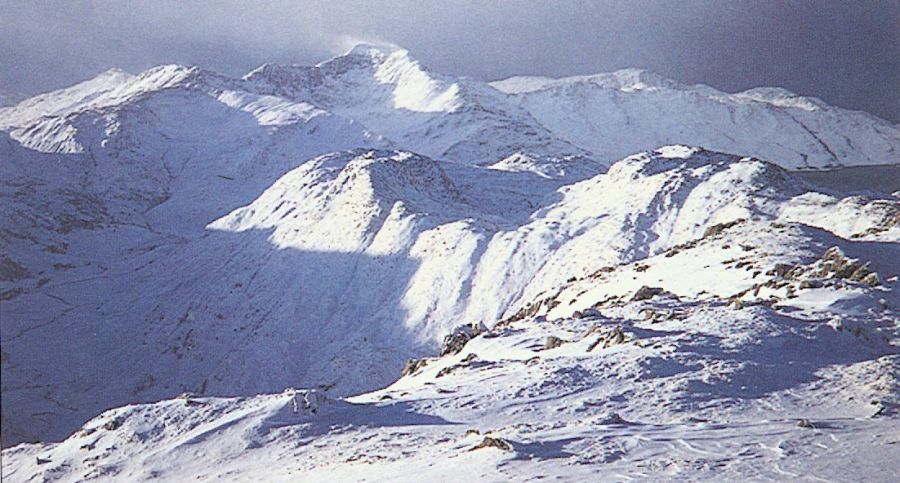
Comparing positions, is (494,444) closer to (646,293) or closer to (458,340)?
(458,340)

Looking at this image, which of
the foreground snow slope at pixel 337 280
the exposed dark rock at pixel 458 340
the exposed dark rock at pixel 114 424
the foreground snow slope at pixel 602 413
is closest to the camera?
the foreground snow slope at pixel 602 413

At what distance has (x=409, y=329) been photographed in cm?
5406

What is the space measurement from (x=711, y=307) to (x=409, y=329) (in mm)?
→ 35512

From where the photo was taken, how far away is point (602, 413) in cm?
1410

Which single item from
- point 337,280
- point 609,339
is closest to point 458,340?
point 609,339

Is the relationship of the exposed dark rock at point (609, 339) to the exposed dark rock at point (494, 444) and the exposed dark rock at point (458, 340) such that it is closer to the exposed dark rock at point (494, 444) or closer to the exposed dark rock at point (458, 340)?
the exposed dark rock at point (458, 340)

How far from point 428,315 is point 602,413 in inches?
1626

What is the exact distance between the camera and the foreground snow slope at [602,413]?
1038 cm

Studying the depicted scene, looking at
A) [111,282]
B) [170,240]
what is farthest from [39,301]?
[170,240]

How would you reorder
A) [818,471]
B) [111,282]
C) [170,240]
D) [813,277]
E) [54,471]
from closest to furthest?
[818,471] → [54,471] → [813,277] → [111,282] → [170,240]

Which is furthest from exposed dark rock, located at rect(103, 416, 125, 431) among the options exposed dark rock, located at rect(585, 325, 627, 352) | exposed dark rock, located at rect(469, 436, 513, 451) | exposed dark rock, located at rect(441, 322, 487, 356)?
exposed dark rock, located at rect(585, 325, 627, 352)

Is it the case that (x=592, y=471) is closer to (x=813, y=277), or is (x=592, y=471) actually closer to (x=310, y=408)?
(x=310, y=408)

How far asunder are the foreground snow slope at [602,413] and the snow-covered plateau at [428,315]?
0.08 m

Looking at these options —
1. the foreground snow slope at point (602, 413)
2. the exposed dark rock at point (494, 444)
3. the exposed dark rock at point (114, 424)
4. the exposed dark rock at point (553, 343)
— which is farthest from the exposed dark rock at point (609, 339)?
the exposed dark rock at point (114, 424)
